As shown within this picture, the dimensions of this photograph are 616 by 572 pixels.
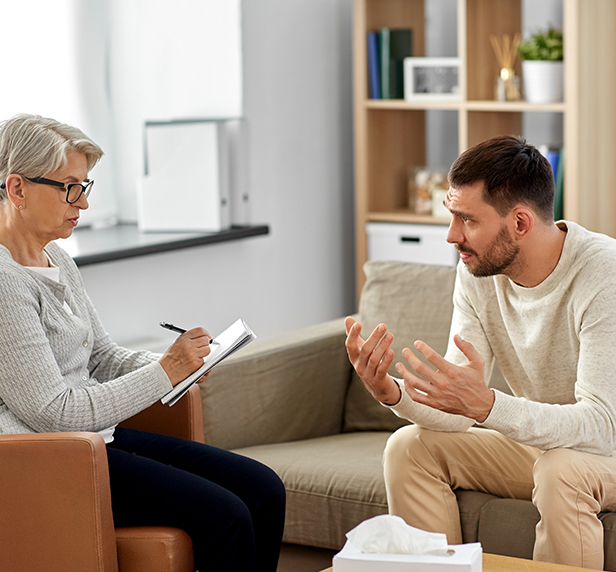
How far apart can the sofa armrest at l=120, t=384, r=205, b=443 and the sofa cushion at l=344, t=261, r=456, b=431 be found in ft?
1.98

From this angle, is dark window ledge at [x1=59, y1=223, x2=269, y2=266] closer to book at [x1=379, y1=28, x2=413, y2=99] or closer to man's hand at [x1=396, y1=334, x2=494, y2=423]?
book at [x1=379, y1=28, x2=413, y2=99]

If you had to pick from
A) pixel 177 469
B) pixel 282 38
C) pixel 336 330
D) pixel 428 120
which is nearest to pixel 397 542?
pixel 177 469

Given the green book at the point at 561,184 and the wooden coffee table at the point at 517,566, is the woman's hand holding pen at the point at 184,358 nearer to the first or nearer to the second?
the wooden coffee table at the point at 517,566

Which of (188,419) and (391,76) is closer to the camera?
(188,419)

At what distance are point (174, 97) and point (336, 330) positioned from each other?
3.80 feet

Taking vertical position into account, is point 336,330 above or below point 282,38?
below

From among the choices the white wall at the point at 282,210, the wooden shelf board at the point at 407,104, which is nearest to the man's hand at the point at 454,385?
the white wall at the point at 282,210

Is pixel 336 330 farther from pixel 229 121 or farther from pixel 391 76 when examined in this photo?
pixel 391 76

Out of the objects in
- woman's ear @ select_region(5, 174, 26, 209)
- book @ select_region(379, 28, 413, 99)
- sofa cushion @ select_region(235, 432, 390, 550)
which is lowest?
sofa cushion @ select_region(235, 432, 390, 550)

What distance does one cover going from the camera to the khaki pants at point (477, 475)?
5.62 feet

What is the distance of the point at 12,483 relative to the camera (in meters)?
1.63

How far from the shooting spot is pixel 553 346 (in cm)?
189

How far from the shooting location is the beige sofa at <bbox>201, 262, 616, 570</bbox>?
2139 millimetres

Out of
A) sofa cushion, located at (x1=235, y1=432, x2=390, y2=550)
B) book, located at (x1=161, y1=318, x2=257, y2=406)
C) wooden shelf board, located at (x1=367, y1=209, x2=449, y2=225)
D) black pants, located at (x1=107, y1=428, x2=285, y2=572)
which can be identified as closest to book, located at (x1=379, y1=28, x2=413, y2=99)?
wooden shelf board, located at (x1=367, y1=209, x2=449, y2=225)
